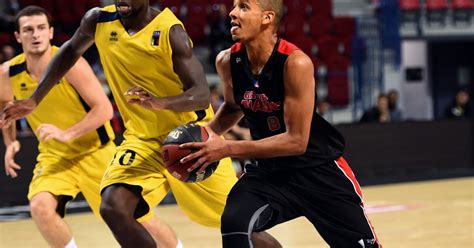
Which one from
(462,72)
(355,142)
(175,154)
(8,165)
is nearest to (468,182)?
(355,142)

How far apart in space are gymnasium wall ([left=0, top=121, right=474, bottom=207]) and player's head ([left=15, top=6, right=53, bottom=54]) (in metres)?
7.00

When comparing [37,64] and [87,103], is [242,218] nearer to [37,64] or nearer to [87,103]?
[87,103]

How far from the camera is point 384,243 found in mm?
7617

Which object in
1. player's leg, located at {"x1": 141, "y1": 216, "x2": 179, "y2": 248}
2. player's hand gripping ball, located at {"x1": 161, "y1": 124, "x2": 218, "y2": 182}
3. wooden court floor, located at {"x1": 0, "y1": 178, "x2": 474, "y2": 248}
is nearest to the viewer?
player's hand gripping ball, located at {"x1": 161, "y1": 124, "x2": 218, "y2": 182}

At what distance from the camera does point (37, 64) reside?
249 inches

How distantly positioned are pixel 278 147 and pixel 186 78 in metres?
0.91

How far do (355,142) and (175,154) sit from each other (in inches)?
349

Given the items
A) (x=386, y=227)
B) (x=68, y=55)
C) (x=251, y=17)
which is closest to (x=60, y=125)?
(x=68, y=55)

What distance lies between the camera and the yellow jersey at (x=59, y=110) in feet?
20.5

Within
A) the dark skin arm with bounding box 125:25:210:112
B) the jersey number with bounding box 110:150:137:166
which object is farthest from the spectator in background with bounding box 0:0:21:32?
the dark skin arm with bounding box 125:25:210:112

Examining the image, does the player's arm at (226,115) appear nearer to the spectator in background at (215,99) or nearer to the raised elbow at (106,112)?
the raised elbow at (106,112)

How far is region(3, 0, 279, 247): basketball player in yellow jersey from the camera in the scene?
202 inches

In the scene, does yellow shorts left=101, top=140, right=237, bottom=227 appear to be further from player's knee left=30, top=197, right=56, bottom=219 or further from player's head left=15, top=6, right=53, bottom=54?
player's head left=15, top=6, right=53, bottom=54

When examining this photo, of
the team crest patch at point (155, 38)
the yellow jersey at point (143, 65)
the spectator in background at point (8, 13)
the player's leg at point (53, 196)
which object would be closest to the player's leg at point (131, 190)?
the yellow jersey at point (143, 65)
